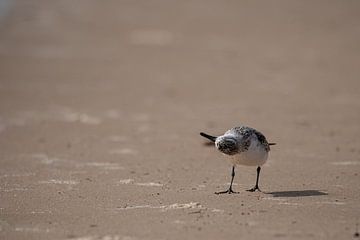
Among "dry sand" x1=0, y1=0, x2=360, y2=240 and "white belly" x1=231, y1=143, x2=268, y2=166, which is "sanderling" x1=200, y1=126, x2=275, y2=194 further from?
"dry sand" x1=0, y1=0, x2=360, y2=240

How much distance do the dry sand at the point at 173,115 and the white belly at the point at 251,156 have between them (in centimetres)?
42

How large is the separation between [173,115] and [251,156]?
6838 millimetres

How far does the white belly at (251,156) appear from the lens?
8.88 m

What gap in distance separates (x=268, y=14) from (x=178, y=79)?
22.8 feet

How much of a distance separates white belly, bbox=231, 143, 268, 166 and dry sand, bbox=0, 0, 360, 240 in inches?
16.4

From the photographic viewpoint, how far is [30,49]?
2270 cm

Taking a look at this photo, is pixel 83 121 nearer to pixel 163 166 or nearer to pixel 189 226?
pixel 163 166

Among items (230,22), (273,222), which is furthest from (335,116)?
(230,22)

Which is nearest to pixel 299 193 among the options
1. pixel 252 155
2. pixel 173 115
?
pixel 252 155

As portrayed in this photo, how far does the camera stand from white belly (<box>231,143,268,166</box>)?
8875 millimetres

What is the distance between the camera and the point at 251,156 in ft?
29.2

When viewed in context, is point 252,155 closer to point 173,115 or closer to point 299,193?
point 299,193

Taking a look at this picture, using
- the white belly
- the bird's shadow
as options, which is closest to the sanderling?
the white belly

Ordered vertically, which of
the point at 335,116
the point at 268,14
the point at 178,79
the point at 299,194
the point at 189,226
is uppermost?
the point at 268,14
